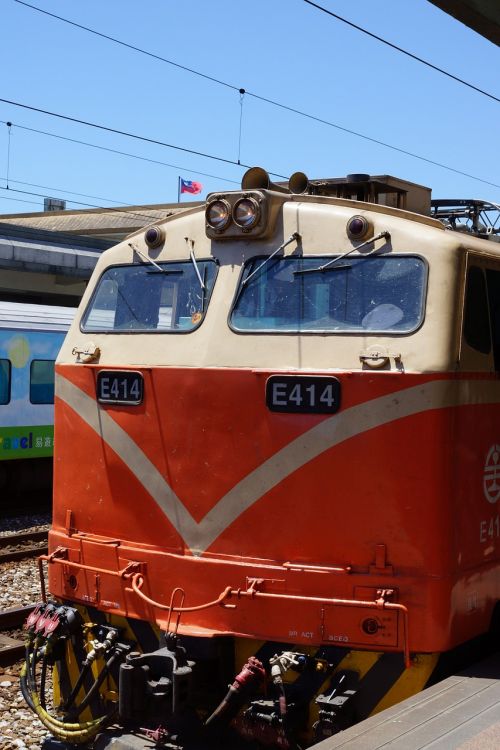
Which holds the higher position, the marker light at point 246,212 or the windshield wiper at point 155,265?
the marker light at point 246,212

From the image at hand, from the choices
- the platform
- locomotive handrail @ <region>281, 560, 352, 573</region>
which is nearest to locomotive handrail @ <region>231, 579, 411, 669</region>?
locomotive handrail @ <region>281, 560, 352, 573</region>

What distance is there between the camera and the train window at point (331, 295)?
499cm

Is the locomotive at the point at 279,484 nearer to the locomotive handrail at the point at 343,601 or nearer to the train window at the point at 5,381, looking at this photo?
the locomotive handrail at the point at 343,601

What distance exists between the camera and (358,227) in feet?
16.9

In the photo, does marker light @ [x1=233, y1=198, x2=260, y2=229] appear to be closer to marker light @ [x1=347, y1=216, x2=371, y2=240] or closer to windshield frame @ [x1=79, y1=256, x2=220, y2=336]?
windshield frame @ [x1=79, y1=256, x2=220, y2=336]

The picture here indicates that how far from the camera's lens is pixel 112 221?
47.8m

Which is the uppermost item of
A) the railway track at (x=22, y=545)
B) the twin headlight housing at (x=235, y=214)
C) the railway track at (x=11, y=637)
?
the twin headlight housing at (x=235, y=214)

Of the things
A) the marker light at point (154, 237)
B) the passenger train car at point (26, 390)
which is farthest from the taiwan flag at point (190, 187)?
the marker light at point (154, 237)

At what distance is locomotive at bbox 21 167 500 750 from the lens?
4809 millimetres

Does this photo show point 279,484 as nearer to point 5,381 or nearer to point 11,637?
point 11,637

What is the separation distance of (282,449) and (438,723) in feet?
5.10

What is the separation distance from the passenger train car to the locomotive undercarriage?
11.3m

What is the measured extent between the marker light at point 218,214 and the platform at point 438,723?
269 cm

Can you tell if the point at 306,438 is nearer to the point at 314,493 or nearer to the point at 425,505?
the point at 314,493
